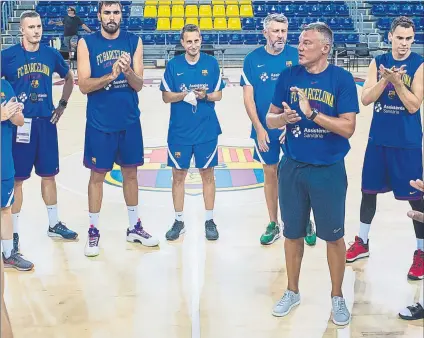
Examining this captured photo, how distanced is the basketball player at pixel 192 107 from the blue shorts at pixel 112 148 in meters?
0.35

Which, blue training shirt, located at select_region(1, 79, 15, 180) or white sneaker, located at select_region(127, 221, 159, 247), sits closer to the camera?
blue training shirt, located at select_region(1, 79, 15, 180)

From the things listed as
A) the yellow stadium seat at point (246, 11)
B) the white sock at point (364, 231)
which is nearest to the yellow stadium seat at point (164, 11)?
the yellow stadium seat at point (246, 11)

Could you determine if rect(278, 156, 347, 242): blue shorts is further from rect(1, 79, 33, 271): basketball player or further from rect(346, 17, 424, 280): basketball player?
rect(1, 79, 33, 271): basketball player

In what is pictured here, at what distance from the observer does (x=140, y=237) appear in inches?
206

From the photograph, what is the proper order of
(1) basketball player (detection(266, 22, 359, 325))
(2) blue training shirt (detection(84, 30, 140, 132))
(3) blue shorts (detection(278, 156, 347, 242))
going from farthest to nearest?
(2) blue training shirt (detection(84, 30, 140, 132)), (3) blue shorts (detection(278, 156, 347, 242)), (1) basketball player (detection(266, 22, 359, 325))

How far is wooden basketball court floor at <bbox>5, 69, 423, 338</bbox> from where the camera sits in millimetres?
3846

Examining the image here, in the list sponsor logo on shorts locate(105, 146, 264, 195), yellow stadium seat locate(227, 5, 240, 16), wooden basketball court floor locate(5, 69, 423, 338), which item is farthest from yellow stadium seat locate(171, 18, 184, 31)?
wooden basketball court floor locate(5, 69, 423, 338)

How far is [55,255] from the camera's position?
5.02 metres

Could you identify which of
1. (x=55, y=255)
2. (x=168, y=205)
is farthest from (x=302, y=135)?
(x=168, y=205)

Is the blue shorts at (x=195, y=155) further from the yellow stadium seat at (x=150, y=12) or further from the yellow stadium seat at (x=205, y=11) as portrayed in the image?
the yellow stadium seat at (x=150, y=12)

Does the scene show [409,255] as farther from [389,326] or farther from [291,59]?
[291,59]

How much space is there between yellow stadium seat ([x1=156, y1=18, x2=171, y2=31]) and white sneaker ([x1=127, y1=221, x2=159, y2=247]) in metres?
14.0

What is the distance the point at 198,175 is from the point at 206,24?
469 inches

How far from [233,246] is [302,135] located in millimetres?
1715
